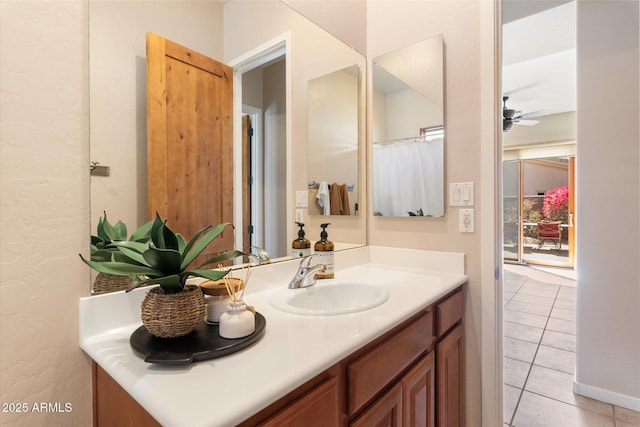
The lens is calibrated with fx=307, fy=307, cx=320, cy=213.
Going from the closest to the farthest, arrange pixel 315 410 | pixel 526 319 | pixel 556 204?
pixel 315 410, pixel 526 319, pixel 556 204

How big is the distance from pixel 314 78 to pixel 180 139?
2.76ft

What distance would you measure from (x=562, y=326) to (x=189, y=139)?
371cm

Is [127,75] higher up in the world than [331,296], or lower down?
higher up

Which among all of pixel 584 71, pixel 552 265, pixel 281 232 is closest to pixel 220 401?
pixel 281 232

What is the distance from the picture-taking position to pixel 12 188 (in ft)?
2.19

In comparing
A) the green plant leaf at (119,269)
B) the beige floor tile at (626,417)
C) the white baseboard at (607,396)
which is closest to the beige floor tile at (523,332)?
the white baseboard at (607,396)

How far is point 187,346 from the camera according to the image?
2.18 feet

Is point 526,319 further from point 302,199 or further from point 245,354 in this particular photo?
point 245,354

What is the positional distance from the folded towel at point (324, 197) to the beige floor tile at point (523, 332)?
2377 mm

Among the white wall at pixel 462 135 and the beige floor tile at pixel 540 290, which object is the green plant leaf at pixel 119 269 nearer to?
the white wall at pixel 462 135

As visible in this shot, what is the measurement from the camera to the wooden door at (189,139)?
3.09 ft

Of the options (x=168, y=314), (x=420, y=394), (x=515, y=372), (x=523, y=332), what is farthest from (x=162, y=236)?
(x=523, y=332)

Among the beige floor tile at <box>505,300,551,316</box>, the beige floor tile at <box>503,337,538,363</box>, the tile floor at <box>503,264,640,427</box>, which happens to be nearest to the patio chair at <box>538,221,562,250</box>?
the tile floor at <box>503,264,640,427</box>

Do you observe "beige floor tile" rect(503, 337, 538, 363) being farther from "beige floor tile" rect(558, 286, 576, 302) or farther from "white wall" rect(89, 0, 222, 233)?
"white wall" rect(89, 0, 222, 233)
